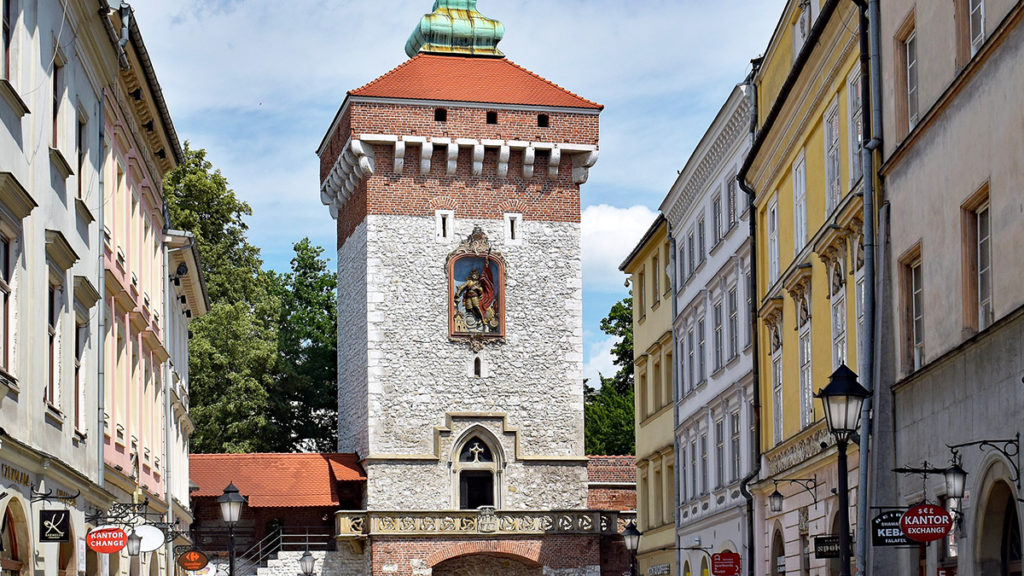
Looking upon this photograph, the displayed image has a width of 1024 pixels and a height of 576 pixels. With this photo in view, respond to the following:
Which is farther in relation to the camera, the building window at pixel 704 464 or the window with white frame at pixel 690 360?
the window with white frame at pixel 690 360

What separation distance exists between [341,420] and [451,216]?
833 centimetres

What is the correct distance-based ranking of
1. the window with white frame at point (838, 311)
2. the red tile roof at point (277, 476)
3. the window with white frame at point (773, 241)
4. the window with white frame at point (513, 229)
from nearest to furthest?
the window with white frame at point (838, 311), the window with white frame at point (773, 241), the red tile roof at point (277, 476), the window with white frame at point (513, 229)

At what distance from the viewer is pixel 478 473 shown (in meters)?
50.4

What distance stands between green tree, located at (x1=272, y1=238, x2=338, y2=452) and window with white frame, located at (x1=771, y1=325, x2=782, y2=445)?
34526mm

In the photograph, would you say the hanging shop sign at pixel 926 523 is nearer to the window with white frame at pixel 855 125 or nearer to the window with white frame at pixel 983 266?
the window with white frame at pixel 983 266

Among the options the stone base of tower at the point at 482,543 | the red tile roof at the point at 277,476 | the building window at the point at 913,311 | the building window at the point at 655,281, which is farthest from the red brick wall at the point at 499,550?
the building window at the point at 913,311

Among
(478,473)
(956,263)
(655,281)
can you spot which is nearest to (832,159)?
(956,263)

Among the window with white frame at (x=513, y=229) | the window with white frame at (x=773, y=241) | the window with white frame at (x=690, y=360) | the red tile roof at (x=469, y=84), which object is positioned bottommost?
the window with white frame at (x=690, y=360)

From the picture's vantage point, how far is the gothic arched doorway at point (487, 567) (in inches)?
1954

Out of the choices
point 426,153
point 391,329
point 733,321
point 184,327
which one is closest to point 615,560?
point 391,329

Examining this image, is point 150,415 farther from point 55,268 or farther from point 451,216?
point 451,216

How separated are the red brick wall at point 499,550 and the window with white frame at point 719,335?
18.3m

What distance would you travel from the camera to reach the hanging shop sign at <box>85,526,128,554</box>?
56.3 feet

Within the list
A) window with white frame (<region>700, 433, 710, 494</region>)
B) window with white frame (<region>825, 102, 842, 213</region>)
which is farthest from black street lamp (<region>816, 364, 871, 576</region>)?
window with white frame (<region>700, 433, 710, 494</region>)
